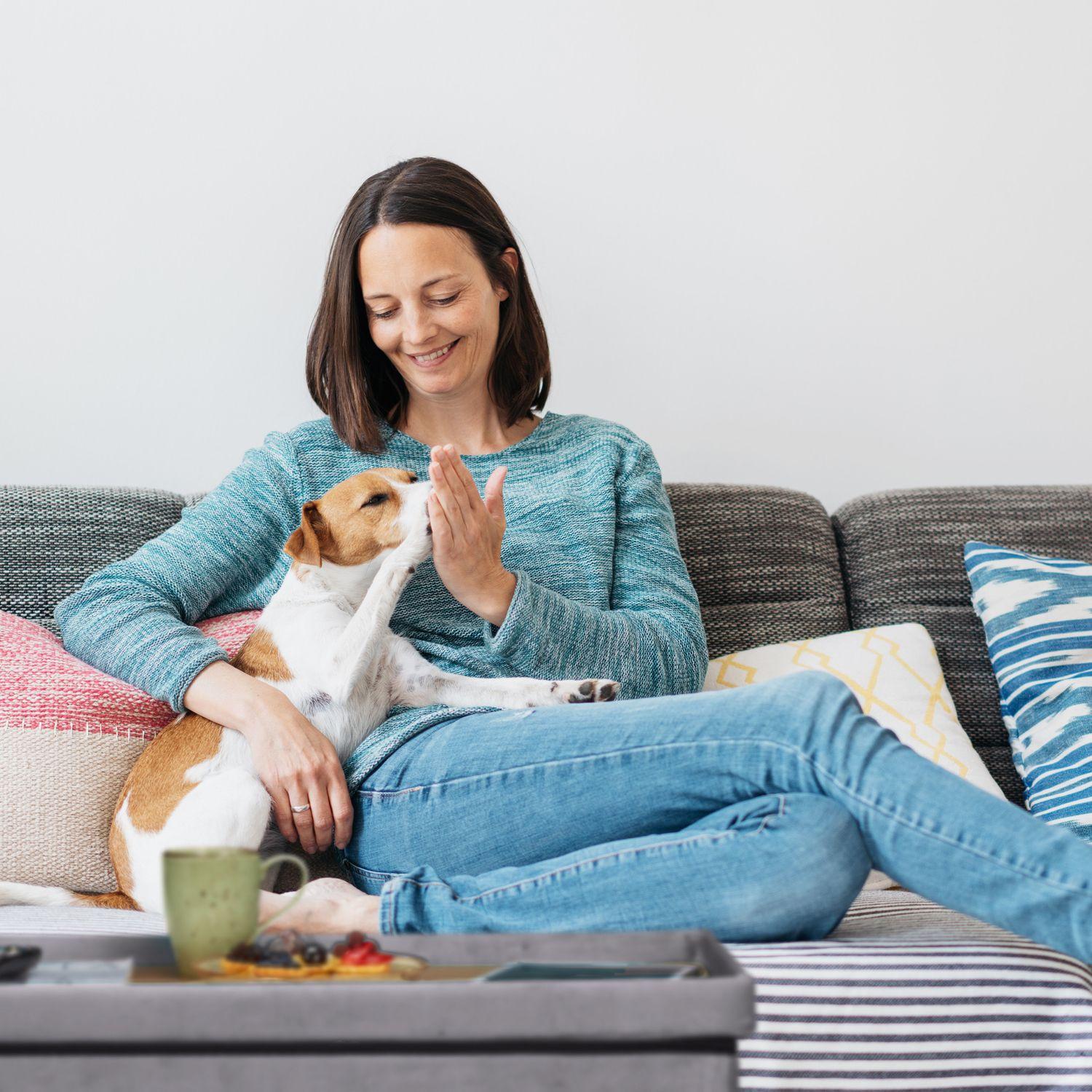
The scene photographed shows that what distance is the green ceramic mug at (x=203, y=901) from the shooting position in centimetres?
83

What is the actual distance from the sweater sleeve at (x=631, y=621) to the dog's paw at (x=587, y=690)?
3 cm

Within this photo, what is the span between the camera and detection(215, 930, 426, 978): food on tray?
84 cm

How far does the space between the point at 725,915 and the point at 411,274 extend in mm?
1099

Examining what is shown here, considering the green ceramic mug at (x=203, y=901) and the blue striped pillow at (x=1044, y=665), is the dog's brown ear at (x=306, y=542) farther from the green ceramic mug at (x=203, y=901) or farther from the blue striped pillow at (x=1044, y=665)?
the blue striped pillow at (x=1044, y=665)

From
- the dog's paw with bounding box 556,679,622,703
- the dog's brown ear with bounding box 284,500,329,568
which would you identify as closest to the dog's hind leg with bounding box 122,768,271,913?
the dog's brown ear with bounding box 284,500,329,568

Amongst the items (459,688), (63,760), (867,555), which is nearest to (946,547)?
(867,555)

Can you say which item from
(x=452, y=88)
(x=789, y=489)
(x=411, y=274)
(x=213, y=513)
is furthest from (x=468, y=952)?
(x=452, y=88)

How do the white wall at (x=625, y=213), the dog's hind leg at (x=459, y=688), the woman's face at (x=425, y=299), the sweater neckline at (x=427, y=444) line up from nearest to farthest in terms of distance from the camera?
the dog's hind leg at (x=459, y=688)
the woman's face at (x=425, y=299)
the sweater neckline at (x=427, y=444)
the white wall at (x=625, y=213)

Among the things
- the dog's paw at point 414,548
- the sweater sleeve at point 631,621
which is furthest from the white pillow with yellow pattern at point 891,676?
the dog's paw at point 414,548

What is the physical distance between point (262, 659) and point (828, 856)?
2.88 feet

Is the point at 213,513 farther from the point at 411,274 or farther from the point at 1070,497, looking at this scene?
the point at 1070,497

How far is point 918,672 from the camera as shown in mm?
2068

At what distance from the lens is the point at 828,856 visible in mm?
1192

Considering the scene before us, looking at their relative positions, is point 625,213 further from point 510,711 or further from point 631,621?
point 510,711
